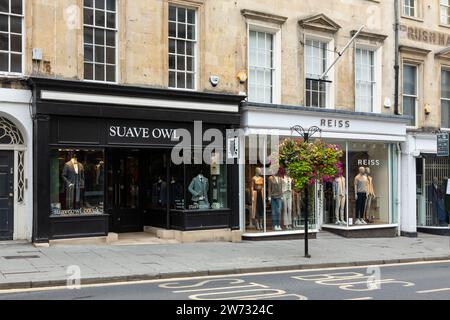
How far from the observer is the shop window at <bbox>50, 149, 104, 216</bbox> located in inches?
563

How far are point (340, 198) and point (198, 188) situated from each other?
5.52 m

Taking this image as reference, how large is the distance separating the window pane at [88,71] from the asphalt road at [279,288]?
6555mm

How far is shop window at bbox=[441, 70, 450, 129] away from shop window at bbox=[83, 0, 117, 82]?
13572 mm

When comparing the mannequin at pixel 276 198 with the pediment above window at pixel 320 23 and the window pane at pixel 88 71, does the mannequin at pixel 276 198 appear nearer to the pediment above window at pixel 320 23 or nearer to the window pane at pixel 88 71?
the pediment above window at pixel 320 23

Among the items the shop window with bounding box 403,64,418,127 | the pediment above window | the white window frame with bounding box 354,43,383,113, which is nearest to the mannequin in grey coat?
the pediment above window

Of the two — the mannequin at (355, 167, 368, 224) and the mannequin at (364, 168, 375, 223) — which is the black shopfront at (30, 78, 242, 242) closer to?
the mannequin at (355, 167, 368, 224)

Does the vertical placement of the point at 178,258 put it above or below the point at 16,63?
below

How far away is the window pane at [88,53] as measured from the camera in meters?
14.9

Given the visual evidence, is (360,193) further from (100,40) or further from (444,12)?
(100,40)

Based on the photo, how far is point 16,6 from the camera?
46.0ft

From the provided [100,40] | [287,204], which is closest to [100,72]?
[100,40]

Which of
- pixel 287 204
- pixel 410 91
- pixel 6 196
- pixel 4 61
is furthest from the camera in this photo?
pixel 410 91

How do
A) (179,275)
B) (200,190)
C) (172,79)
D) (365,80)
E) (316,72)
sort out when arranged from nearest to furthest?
(179,275) → (172,79) → (200,190) → (316,72) → (365,80)
